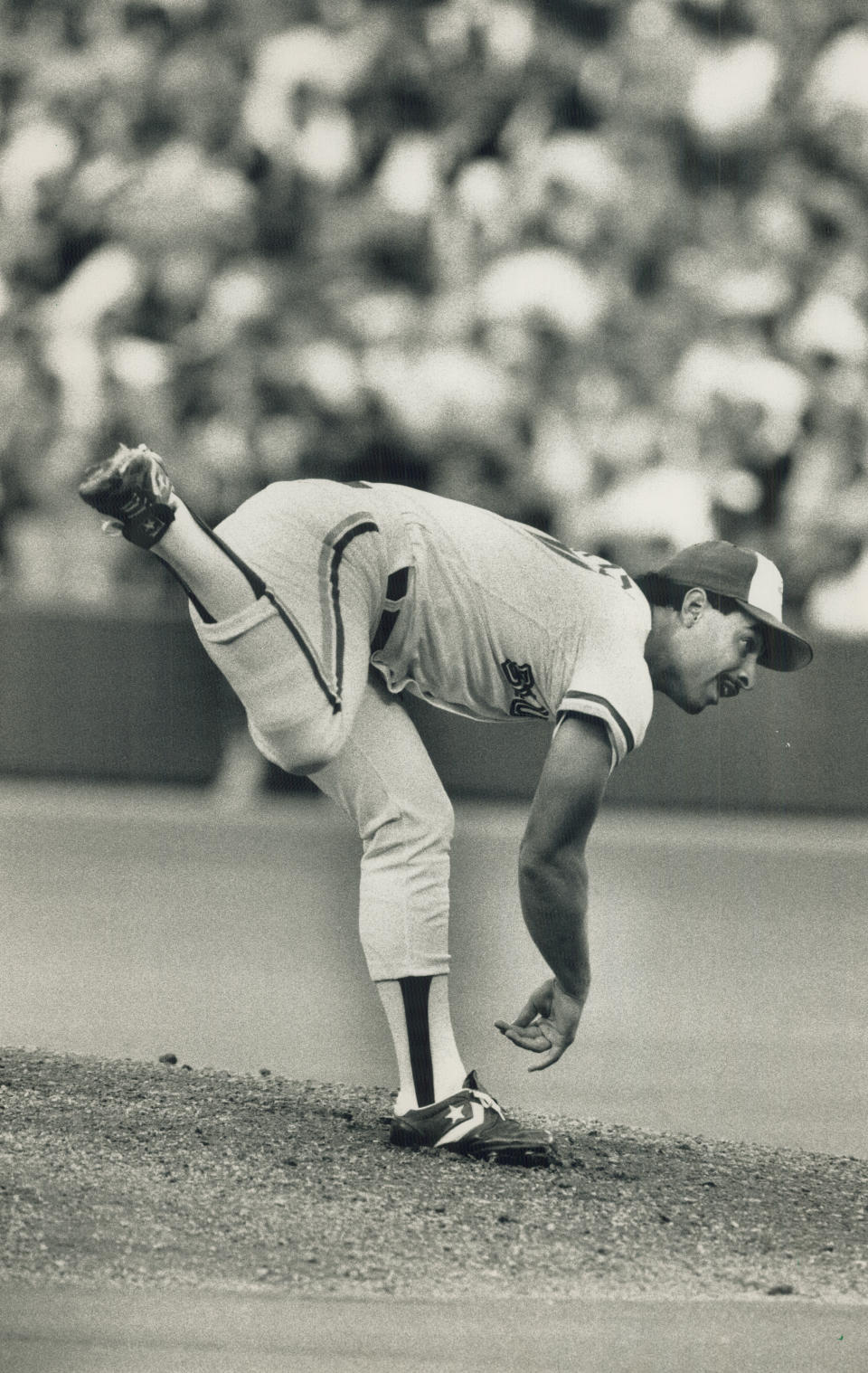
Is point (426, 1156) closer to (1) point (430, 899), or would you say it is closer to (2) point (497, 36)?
(1) point (430, 899)

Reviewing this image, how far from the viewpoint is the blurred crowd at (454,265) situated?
1188 cm

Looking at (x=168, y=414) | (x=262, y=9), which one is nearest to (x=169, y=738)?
(x=168, y=414)

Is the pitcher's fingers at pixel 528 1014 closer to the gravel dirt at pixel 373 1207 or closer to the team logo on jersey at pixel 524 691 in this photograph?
the gravel dirt at pixel 373 1207

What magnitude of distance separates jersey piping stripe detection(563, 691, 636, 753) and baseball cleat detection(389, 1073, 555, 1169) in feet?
2.91

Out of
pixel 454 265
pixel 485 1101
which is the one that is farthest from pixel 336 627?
pixel 454 265

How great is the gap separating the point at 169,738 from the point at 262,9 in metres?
5.03

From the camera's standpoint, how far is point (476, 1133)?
3992 millimetres

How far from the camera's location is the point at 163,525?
3.50 meters

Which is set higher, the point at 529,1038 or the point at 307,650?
the point at 307,650

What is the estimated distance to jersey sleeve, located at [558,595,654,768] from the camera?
144 inches

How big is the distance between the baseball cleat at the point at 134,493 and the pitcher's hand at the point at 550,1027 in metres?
1.21

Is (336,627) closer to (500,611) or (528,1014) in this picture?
(500,611)

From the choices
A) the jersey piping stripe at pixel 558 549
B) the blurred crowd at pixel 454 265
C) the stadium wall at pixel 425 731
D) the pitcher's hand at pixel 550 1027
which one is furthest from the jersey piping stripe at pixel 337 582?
the blurred crowd at pixel 454 265

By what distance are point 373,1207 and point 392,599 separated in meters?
1.20
